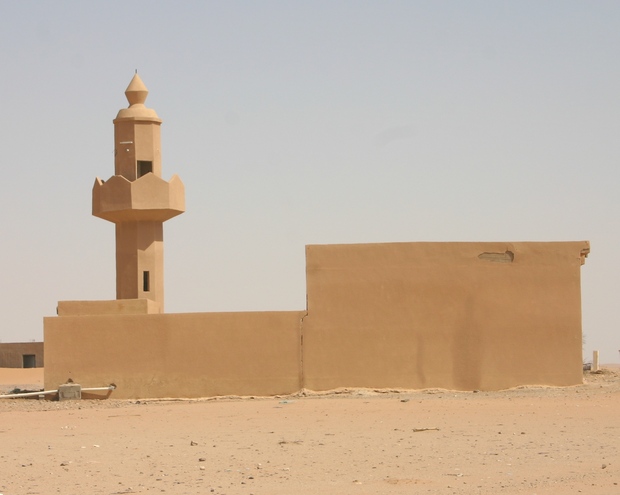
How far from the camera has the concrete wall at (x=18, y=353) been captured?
37188 millimetres

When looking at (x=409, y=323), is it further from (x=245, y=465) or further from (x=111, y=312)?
(x=245, y=465)

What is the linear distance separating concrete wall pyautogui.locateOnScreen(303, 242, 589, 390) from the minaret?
4275mm

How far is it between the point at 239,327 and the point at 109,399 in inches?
118

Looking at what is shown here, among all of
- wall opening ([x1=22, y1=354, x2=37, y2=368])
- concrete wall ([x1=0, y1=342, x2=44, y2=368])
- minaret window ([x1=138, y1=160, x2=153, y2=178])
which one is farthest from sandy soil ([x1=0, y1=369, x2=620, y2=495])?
wall opening ([x1=22, y1=354, x2=37, y2=368])

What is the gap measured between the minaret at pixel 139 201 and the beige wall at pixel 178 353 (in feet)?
7.41

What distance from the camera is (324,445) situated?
550 inches

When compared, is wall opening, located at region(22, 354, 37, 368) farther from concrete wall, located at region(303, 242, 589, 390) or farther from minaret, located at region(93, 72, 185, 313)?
concrete wall, located at region(303, 242, 589, 390)

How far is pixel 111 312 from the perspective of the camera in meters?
21.8

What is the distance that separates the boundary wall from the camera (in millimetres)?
20969

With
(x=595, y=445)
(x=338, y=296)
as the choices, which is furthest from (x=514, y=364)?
(x=595, y=445)

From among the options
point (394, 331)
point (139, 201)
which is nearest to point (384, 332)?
point (394, 331)

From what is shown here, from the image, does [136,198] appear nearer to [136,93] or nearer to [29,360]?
[136,93]

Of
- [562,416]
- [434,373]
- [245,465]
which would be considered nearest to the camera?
[245,465]

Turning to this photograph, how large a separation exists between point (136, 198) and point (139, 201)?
0.09 m
